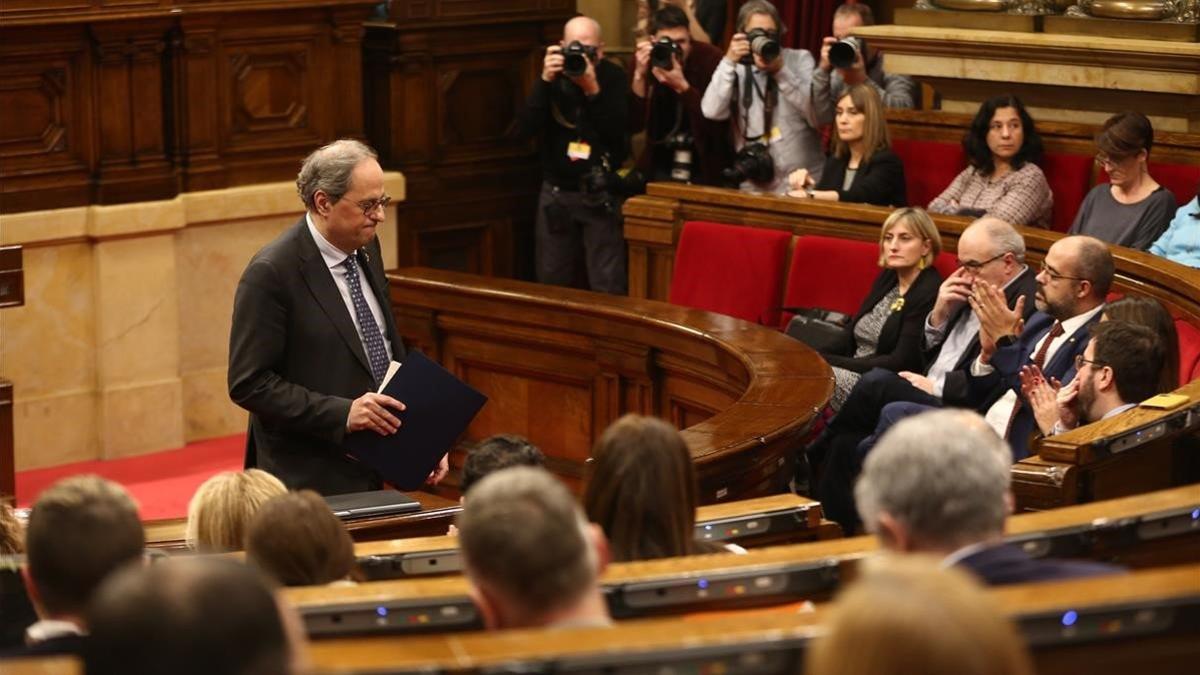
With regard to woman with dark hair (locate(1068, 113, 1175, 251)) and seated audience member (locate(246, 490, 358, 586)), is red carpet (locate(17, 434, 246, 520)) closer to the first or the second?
woman with dark hair (locate(1068, 113, 1175, 251))

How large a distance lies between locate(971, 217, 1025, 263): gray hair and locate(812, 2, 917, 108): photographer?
5.42ft

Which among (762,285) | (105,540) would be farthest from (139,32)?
(105,540)

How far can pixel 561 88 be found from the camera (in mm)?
7785

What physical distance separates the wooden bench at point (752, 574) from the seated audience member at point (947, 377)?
240cm

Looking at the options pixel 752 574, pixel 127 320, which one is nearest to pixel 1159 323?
pixel 752 574

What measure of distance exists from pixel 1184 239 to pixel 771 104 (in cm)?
207

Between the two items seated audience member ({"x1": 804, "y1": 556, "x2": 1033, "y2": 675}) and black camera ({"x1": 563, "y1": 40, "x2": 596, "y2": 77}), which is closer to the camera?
seated audience member ({"x1": 804, "y1": 556, "x2": 1033, "y2": 675})

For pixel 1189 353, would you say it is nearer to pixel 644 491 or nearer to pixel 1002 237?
pixel 1002 237

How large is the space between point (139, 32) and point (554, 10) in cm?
206

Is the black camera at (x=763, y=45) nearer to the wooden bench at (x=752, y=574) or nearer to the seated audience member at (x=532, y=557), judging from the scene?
the wooden bench at (x=752, y=574)

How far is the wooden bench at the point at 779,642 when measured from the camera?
1.80 meters

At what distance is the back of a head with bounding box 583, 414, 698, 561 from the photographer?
271 cm

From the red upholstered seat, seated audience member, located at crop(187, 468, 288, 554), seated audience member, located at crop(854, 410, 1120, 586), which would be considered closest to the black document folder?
seated audience member, located at crop(187, 468, 288, 554)

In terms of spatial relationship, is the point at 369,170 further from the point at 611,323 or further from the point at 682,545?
the point at 611,323
